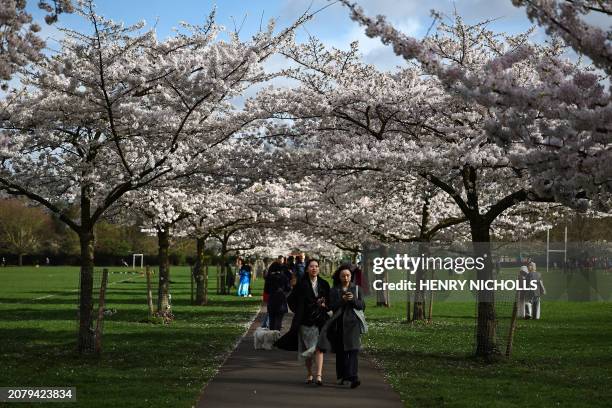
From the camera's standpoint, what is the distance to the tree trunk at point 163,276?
24500 millimetres

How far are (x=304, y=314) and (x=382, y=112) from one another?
492 centimetres

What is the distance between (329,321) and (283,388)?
1.26 metres

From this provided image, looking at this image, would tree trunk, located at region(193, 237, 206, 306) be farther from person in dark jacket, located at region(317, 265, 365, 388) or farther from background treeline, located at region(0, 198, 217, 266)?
background treeline, located at region(0, 198, 217, 266)

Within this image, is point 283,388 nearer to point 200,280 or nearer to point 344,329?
point 344,329

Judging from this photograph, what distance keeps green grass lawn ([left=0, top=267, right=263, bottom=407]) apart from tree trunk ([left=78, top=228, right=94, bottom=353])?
0.33 meters

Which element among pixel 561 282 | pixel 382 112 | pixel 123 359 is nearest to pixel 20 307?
pixel 123 359

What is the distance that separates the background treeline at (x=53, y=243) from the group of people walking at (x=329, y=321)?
79.0 m

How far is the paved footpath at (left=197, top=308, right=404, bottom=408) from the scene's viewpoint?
395 inches

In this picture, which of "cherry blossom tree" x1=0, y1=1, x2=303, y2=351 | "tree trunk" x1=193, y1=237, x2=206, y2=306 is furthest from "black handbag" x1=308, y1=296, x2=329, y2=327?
"tree trunk" x1=193, y1=237, x2=206, y2=306

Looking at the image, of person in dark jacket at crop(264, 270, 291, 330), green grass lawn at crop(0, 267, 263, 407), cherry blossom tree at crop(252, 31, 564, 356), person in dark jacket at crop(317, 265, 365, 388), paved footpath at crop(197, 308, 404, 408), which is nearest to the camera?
paved footpath at crop(197, 308, 404, 408)

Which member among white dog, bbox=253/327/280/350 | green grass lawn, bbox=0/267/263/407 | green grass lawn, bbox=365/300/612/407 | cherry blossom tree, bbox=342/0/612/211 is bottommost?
green grass lawn, bbox=0/267/263/407

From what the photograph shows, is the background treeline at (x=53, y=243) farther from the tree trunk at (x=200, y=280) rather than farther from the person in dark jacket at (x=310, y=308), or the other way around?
the person in dark jacket at (x=310, y=308)

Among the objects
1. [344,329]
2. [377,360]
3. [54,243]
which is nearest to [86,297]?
[377,360]

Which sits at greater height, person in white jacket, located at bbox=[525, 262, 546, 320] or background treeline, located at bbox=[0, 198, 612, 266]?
background treeline, located at bbox=[0, 198, 612, 266]
